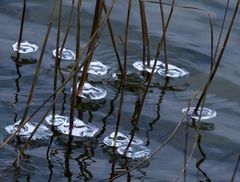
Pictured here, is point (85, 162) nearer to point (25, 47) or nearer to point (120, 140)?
point (120, 140)

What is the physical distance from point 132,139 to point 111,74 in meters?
0.83

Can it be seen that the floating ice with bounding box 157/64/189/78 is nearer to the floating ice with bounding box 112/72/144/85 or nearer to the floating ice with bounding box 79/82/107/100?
the floating ice with bounding box 112/72/144/85

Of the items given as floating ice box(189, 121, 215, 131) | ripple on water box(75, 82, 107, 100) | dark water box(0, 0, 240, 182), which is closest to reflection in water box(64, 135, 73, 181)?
dark water box(0, 0, 240, 182)

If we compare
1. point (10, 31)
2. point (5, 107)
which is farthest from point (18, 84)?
point (10, 31)

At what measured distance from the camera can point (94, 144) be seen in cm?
330

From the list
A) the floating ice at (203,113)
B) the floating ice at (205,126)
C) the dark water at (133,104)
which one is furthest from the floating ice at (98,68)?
the floating ice at (205,126)

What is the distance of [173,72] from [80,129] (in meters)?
0.87

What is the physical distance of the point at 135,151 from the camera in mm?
3258

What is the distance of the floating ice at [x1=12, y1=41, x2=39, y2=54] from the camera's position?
4.08 m

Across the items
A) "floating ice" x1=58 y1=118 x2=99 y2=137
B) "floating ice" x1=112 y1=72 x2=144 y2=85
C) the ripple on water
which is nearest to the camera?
"floating ice" x1=58 y1=118 x2=99 y2=137

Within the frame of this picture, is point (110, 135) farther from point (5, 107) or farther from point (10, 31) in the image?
point (10, 31)

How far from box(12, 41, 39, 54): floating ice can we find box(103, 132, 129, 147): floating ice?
38.0 inches

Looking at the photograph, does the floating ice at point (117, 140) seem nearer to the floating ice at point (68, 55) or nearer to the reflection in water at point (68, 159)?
the reflection in water at point (68, 159)

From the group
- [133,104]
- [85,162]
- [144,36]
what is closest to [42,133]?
[85,162]
